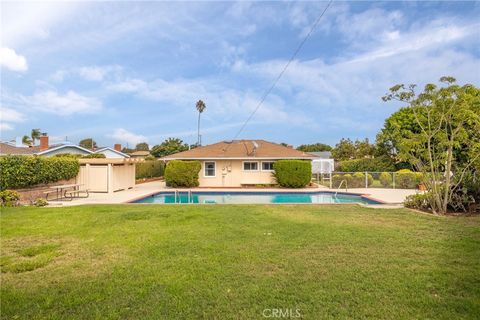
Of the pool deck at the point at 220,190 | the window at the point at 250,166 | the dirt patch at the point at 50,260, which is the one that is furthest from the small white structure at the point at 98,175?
the dirt patch at the point at 50,260

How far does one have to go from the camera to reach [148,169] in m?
31.9

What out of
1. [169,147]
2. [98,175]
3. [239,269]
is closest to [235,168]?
[98,175]

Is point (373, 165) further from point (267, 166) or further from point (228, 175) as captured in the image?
point (228, 175)

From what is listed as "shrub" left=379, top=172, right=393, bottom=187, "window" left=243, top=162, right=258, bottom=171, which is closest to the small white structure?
"window" left=243, top=162, right=258, bottom=171

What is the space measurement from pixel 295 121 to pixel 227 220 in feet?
61.8

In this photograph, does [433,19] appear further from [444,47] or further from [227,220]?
[227,220]

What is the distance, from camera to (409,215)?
10.2m

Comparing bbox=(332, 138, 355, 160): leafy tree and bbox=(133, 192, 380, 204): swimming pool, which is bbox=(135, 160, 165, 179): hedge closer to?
bbox=(133, 192, 380, 204): swimming pool

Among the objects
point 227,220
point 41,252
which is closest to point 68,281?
point 41,252

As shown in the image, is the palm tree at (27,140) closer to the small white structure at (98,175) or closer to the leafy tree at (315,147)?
the small white structure at (98,175)

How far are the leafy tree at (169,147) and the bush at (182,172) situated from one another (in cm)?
2358

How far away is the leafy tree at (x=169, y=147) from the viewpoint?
153ft

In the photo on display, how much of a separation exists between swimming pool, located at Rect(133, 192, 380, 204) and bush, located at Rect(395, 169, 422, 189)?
4855 millimetres

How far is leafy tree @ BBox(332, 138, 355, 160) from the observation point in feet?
154
